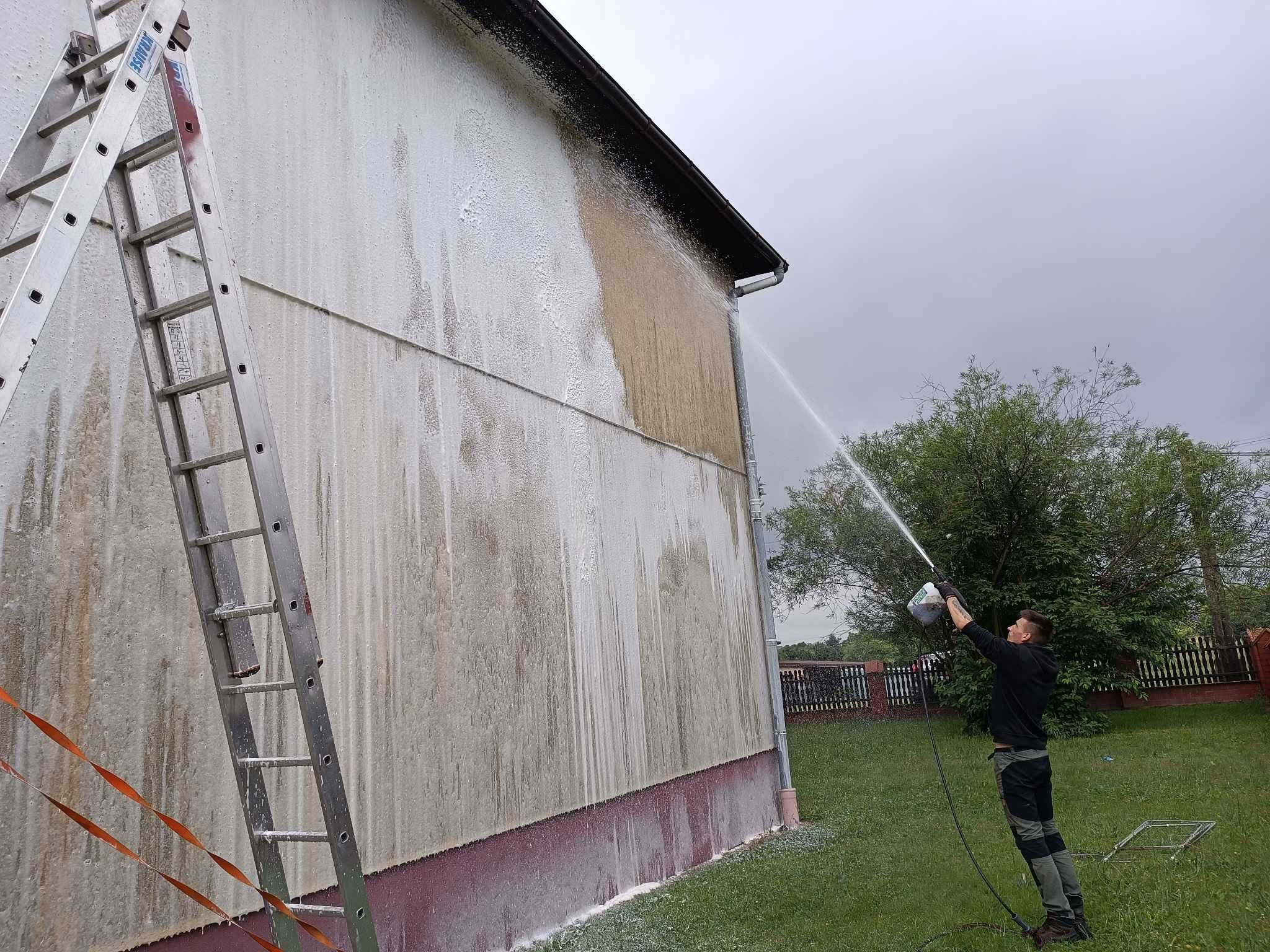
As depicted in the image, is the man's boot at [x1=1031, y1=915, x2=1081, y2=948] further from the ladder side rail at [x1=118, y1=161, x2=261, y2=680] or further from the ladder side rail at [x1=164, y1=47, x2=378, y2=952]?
the ladder side rail at [x1=118, y1=161, x2=261, y2=680]

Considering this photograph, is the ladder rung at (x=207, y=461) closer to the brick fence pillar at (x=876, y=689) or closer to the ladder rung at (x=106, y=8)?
the ladder rung at (x=106, y=8)

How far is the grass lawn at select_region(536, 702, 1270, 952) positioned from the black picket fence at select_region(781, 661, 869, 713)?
9727 mm

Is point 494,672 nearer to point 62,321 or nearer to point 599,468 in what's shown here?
point 599,468

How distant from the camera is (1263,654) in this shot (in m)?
14.6

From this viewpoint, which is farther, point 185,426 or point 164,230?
point 185,426

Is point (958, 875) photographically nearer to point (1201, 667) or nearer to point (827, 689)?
point (1201, 667)

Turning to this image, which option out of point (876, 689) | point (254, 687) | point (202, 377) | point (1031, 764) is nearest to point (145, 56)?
point (202, 377)

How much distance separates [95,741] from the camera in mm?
3271

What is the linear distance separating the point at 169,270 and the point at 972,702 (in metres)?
16.1

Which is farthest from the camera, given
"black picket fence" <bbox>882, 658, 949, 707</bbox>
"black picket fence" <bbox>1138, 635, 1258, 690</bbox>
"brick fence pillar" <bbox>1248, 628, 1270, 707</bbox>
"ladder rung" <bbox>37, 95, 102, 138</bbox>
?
"black picket fence" <bbox>882, 658, 949, 707</bbox>

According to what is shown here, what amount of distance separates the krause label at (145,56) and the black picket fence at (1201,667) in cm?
2005

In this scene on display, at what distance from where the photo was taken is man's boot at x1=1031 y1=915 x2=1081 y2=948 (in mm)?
4824

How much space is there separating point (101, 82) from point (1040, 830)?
5585 millimetres

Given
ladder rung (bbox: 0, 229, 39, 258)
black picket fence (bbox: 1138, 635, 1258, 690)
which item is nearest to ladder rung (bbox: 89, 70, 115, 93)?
ladder rung (bbox: 0, 229, 39, 258)
